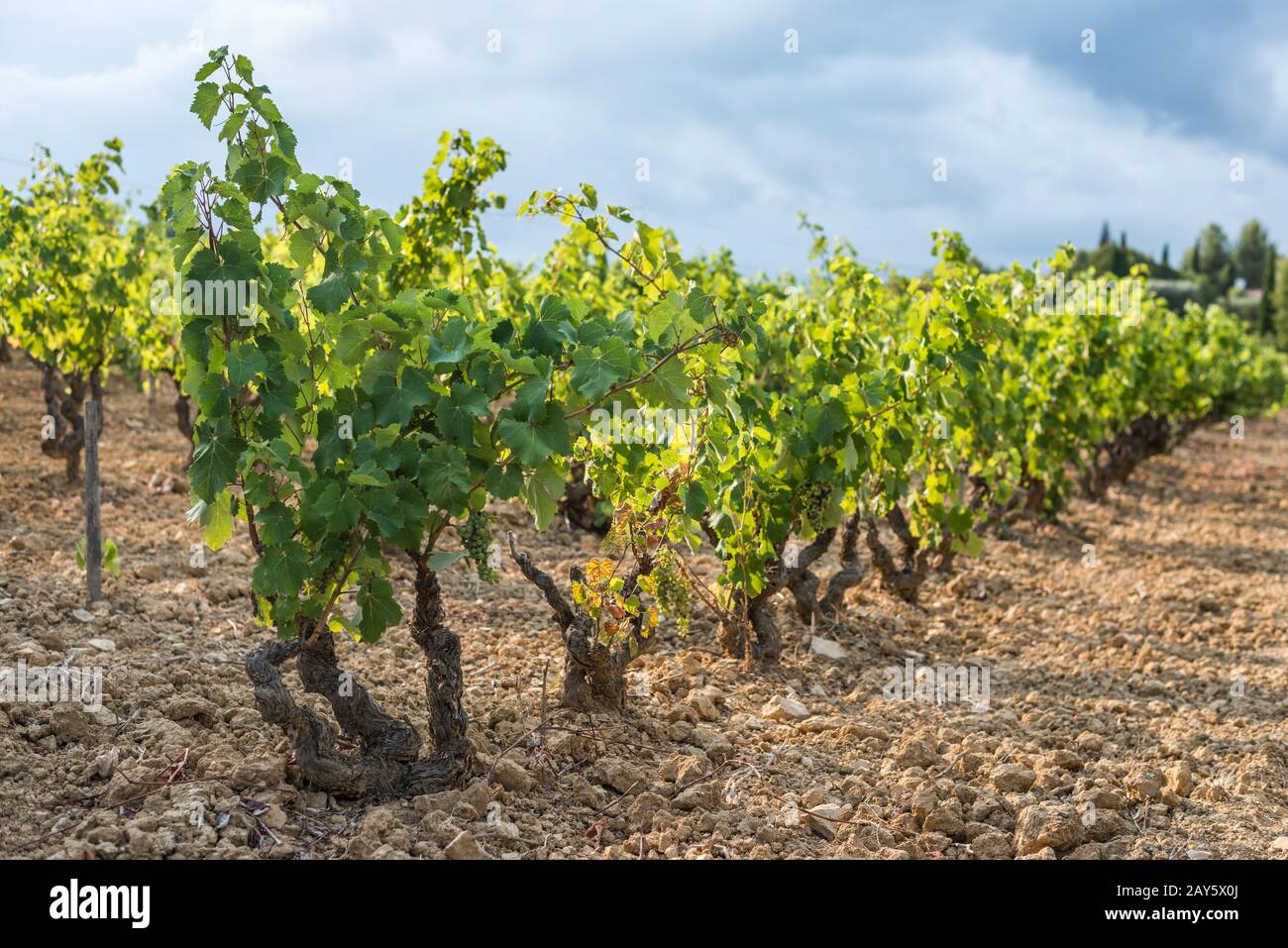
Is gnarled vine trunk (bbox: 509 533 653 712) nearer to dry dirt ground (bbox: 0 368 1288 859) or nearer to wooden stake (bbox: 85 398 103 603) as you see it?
dry dirt ground (bbox: 0 368 1288 859)

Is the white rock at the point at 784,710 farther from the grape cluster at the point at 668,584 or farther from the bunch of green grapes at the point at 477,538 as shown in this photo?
the bunch of green grapes at the point at 477,538

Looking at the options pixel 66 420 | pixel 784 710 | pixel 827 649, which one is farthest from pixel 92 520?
pixel 827 649

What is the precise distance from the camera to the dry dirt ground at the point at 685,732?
3535 mm

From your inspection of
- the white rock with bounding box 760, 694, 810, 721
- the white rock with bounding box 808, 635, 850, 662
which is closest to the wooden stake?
the white rock with bounding box 760, 694, 810, 721

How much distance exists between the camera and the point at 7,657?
4551 mm

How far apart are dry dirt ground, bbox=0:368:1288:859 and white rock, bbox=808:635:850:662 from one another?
12 millimetres

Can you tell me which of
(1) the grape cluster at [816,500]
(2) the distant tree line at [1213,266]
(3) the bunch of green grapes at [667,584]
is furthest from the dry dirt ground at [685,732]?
(2) the distant tree line at [1213,266]

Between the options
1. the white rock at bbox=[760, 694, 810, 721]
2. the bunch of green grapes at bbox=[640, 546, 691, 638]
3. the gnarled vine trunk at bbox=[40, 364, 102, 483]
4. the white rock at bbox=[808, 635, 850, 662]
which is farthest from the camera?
the gnarled vine trunk at bbox=[40, 364, 102, 483]

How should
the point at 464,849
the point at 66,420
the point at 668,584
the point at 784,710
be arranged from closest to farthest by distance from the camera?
1. the point at 464,849
2. the point at 668,584
3. the point at 784,710
4. the point at 66,420

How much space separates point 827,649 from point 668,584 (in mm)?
1813

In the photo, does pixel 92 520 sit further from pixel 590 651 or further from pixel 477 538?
pixel 477 538

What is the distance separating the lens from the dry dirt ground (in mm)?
3535

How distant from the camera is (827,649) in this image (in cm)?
579

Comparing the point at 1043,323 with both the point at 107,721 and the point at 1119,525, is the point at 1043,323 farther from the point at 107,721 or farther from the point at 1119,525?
the point at 107,721
